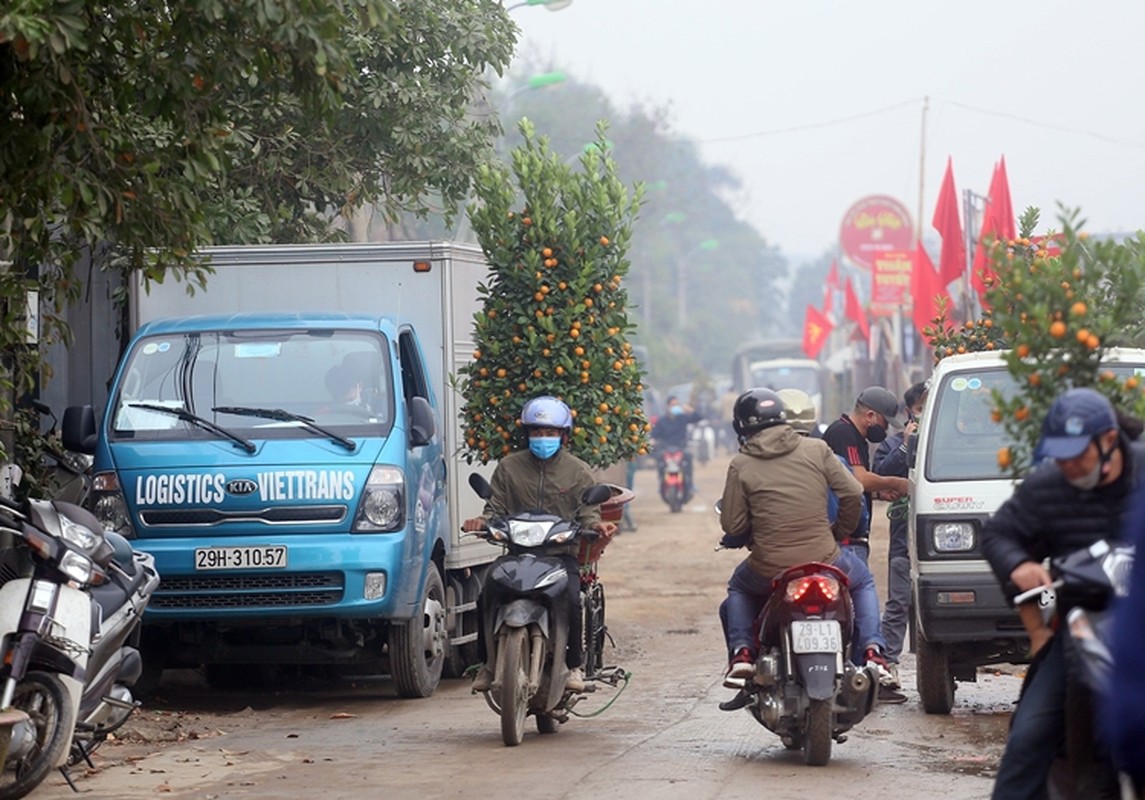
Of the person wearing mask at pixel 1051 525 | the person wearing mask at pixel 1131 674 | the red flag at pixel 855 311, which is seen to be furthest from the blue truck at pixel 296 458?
the red flag at pixel 855 311

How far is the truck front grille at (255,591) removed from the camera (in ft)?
33.8

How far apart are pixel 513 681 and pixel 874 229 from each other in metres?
32.9

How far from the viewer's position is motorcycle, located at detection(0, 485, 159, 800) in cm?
710

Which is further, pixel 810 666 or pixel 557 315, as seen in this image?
pixel 557 315

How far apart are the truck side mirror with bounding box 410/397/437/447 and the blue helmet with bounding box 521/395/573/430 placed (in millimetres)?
1276

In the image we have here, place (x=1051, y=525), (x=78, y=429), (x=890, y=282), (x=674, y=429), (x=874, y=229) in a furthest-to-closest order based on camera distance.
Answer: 1. (x=874, y=229)
2. (x=890, y=282)
3. (x=674, y=429)
4. (x=78, y=429)
5. (x=1051, y=525)

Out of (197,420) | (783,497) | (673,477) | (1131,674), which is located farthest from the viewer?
(673,477)

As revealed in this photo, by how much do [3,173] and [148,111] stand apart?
32.5 inches

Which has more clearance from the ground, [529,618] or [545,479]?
[545,479]

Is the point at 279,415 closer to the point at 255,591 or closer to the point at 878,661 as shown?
the point at 255,591

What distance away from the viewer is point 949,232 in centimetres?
2167

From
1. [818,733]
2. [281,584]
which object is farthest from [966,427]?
[281,584]

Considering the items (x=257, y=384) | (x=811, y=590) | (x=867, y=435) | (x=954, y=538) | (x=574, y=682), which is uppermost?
(x=257, y=384)

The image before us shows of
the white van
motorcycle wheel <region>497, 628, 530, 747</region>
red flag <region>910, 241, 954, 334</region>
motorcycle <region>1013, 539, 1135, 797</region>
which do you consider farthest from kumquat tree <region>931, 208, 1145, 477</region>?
red flag <region>910, 241, 954, 334</region>
